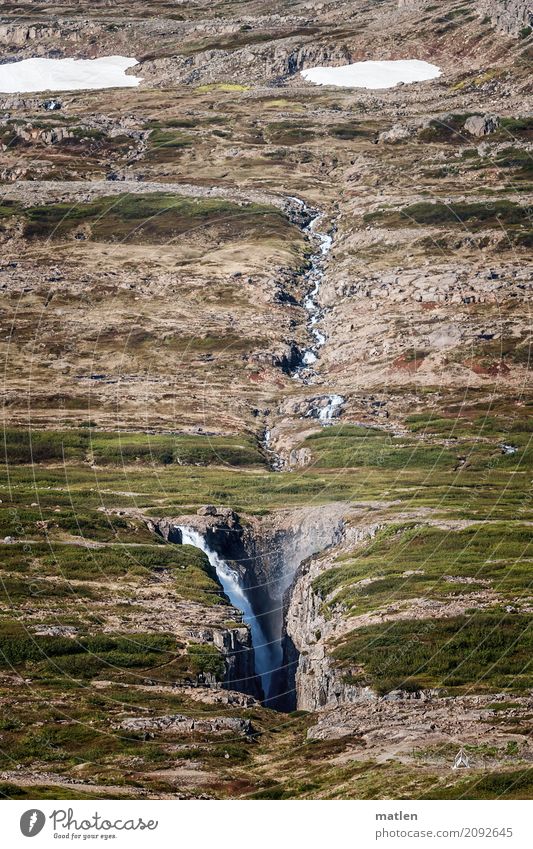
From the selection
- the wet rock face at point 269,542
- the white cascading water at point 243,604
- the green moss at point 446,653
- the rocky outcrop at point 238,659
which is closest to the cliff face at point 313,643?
the green moss at point 446,653

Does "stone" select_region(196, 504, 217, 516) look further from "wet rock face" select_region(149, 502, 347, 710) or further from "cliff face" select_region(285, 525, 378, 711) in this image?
"cliff face" select_region(285, 525, 378, 711)

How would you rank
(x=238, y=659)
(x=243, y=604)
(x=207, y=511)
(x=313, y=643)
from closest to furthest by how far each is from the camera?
1. (x=238, y=659)
2. (x=313, y=643)
3. (x=243, y=604)
4. (x=207, y=511)

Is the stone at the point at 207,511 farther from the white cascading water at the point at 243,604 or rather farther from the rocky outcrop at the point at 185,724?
the rocky outcrop at the point at 185,724

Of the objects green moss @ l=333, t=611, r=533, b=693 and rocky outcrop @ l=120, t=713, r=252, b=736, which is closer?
rocky outcrop @ l=120, t=713, r=252, b=736

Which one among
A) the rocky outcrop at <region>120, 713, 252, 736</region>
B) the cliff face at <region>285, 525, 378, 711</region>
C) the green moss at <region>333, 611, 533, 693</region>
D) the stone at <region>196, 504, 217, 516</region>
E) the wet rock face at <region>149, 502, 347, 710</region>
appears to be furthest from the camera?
the stone at <region>196, 504, 217, 516</region>

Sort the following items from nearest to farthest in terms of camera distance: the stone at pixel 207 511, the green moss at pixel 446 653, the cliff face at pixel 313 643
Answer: the green moss at pixel 446 653, the cliff face at pixel 313 643, the stone at pixel 207 511

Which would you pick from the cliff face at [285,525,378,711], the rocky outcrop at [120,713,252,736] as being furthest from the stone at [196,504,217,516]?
the rocky outcrop at [120,713,252,736]

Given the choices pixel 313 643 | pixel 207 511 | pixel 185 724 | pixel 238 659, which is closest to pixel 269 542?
pixel 207 511

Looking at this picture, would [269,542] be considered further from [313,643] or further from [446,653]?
[446,653]

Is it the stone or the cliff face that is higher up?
the stone
